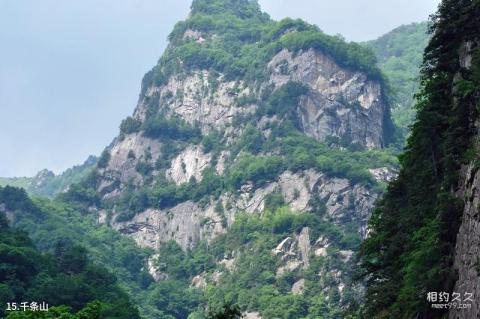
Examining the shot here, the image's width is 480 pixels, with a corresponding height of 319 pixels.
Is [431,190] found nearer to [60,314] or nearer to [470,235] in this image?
[470,235]

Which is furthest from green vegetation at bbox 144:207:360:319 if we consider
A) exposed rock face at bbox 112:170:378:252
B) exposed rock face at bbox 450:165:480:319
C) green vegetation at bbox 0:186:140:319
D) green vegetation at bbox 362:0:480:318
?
exposed rock face at bbox 450:165:480:319

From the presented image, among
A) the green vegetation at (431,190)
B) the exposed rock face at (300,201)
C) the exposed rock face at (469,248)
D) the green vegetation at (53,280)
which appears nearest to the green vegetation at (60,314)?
the green vegetation at (431,190)

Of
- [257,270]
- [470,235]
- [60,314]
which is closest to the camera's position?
[60,314]

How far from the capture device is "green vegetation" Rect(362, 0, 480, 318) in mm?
56938

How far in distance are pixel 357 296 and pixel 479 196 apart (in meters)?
103

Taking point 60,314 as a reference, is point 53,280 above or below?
above

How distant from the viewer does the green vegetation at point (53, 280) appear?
3863 inches

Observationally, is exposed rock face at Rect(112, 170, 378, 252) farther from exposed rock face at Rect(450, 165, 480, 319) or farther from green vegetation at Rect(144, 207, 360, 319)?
exposed rock face at Rect(450, 165, 480, 319)

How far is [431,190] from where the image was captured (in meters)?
66.8

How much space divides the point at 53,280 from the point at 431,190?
4884 cm

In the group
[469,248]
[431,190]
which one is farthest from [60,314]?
[431,190]

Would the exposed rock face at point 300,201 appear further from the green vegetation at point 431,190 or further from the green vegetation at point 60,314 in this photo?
the green vegetation at point 60,314

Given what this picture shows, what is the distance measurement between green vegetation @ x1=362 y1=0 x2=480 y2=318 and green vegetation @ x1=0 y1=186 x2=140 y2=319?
110 ft

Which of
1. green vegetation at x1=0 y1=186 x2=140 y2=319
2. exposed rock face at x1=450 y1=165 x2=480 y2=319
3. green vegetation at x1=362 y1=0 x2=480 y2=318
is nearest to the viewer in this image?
exposed rock face at x1=450 y1=165 x2=480 y2=319
